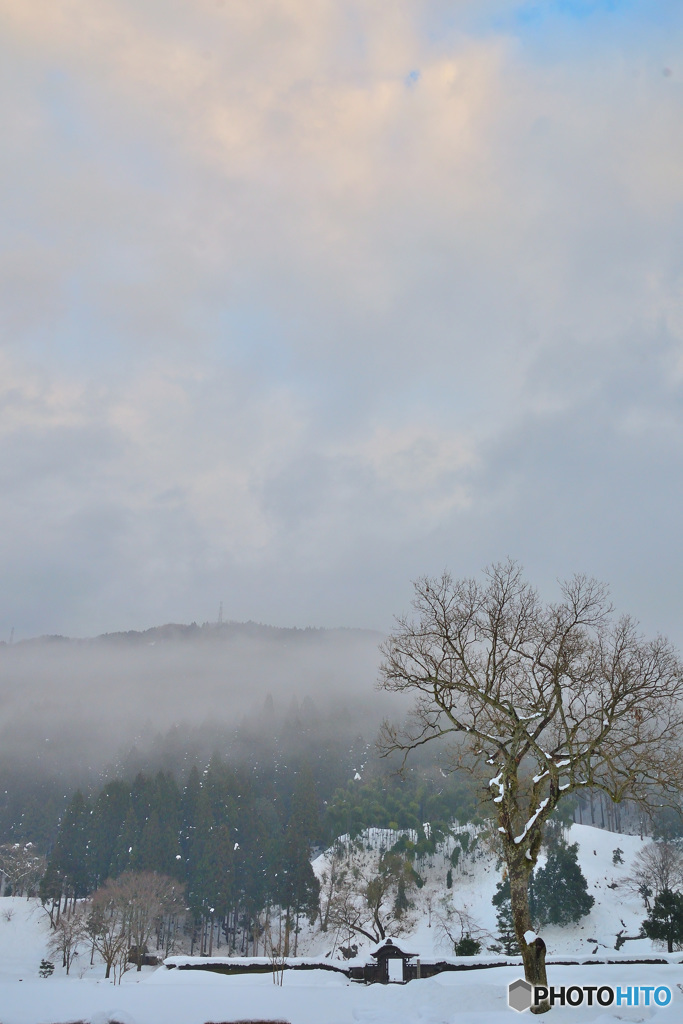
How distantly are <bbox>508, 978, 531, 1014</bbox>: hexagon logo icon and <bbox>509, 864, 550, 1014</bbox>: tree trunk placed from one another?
429mm

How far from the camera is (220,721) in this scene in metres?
146

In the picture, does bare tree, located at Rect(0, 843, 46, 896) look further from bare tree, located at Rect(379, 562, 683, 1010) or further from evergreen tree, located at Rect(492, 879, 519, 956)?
bare tree, located at Rect(379, 562, 683, 1010)

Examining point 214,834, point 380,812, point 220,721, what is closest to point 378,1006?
Result: point 214,834

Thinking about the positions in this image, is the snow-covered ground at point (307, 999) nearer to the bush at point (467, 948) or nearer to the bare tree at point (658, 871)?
the bush at point (467, 948)

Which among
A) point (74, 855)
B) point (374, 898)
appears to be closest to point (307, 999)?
point (374, 898)

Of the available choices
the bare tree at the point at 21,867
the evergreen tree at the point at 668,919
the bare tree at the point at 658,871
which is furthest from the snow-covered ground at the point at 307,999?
the bare tree at the point at 21,867

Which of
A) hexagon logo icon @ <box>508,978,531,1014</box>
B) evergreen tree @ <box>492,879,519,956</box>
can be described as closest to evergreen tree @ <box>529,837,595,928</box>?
evergreen tree @ <box>492,879,519,956</box>

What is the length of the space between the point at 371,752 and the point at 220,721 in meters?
40.7

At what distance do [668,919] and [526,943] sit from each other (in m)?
28.0

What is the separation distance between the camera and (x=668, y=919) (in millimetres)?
37156

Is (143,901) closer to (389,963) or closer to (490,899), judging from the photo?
(490,899)

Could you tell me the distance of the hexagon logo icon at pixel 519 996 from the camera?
16219 millimetres

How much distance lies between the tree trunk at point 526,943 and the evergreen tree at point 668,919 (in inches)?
989

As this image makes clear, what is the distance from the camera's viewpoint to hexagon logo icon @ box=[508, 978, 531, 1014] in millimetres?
16219
